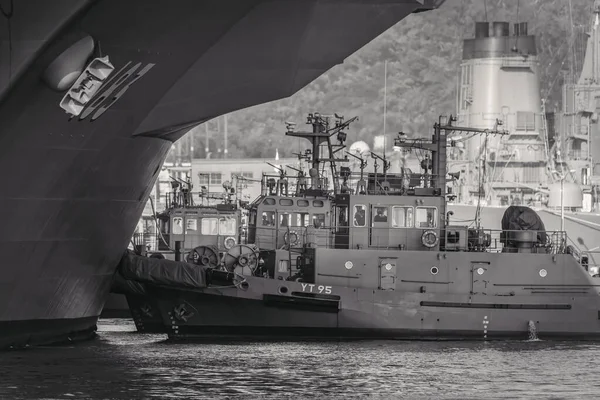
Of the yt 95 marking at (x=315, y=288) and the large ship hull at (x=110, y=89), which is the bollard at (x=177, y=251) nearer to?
the yt 95 marking at (x=315, y=288)

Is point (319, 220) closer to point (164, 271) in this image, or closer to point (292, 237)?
point (292, 237)

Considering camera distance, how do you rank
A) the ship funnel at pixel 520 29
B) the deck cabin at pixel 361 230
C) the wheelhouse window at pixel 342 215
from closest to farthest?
the deck cabin at pixel 361 230
the wheelhouse window at pixel 342 215
the ship funnel at pixel 520 29

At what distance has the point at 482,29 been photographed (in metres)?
65.9

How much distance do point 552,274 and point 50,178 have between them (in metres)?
13.9

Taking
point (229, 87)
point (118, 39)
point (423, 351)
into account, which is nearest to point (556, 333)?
point (423, 351)

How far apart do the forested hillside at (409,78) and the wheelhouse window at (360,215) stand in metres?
39.4

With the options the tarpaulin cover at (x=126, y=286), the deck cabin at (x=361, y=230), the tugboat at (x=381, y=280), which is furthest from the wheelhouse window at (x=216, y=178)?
the tarpaulin cover at (x=126, y=286)

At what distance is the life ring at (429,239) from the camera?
101 feet

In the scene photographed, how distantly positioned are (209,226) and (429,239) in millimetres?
6459

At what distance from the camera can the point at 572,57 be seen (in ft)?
241

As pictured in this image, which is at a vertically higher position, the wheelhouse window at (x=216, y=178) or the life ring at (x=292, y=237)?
the wheelhouse window at (x=216, y=178)

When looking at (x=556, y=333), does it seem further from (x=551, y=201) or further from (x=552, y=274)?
(x=551, y=201)

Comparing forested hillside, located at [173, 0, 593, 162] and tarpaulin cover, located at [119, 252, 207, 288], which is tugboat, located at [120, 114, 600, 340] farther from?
forested hillside, located at [173, 0, 593, 162]

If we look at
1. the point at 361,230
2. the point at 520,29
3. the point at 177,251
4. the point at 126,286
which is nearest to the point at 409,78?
the point at 520,29
